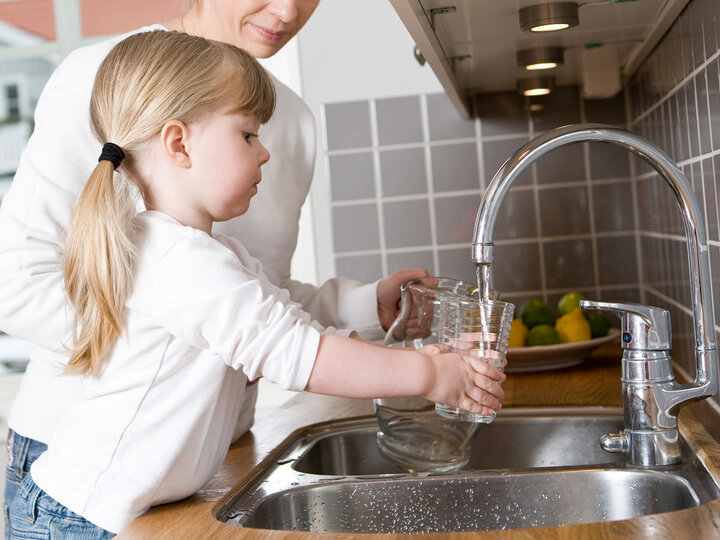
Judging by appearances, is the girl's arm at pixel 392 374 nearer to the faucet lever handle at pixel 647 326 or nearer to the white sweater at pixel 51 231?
the faucet lever handle at pixel 647 326

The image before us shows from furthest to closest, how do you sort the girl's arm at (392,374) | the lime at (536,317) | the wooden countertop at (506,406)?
the lime at (536,317) < the girl's arm at (392,374) < the wooden countertop at (506,406)

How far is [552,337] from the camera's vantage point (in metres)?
1.67

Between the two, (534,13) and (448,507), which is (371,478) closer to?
(448,507)

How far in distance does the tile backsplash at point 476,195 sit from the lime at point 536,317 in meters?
0.25

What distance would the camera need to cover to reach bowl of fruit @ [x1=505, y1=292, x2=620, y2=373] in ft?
5.32

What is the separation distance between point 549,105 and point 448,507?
123cm

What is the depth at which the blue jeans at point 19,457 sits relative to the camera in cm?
112

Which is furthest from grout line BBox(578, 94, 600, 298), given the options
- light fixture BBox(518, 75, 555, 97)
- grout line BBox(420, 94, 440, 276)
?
grout line BBox(420, 94, 440, 276)

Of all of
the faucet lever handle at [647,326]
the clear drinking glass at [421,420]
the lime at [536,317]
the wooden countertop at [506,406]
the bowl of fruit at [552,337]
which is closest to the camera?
the wooden countertop at [506,406]

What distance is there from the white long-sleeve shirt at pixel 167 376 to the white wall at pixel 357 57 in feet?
3.88

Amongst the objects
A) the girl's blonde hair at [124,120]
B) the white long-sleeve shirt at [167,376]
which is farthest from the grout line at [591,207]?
the white long-sleeve shirt at [167,376]

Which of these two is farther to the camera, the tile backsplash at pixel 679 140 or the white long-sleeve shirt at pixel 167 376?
the tile backsplash at pixel 679 140

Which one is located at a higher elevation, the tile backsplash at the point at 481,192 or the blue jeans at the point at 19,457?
the tile backsplash at the point at 481,192

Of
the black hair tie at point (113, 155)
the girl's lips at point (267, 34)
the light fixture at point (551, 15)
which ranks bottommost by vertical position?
the black hair tie at point (113, 155)
